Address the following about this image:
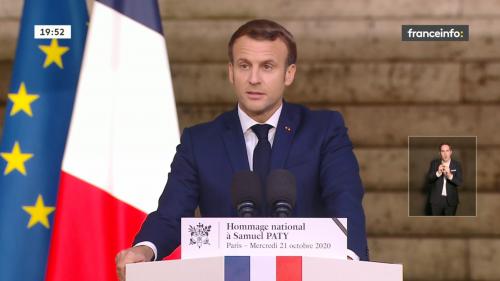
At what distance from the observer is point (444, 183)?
527 centimetres

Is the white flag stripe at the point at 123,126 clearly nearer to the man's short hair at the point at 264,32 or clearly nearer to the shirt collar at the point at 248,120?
the shirt collar at the point at 248,120

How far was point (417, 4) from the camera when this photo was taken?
5230 mm

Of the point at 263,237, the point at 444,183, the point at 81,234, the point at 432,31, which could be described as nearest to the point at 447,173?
the point at 444,183

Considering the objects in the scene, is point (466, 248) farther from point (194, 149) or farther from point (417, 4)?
point (194, 149)

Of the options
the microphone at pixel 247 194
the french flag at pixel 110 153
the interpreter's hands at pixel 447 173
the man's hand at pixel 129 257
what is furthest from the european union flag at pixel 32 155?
the interpreter's hands at pixel 447 173

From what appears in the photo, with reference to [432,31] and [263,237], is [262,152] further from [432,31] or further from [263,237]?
[432,31]

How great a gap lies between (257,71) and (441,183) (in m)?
2.89

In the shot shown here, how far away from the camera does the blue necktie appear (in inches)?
109

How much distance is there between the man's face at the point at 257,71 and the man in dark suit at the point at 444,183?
271 centimetres

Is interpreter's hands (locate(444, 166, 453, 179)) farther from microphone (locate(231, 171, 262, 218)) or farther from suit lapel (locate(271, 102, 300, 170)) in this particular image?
microphone (locate(231, 171, 262, 218))

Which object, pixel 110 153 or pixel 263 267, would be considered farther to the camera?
pixel 110 153

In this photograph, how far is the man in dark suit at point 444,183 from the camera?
5.21 meters

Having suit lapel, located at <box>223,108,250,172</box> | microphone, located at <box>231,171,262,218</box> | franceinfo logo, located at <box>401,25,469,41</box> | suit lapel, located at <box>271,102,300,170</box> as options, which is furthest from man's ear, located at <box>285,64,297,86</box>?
franceinfo logo, located at <box>401,25,469,41</box>

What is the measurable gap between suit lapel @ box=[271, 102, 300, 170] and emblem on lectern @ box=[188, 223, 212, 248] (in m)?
0.80
